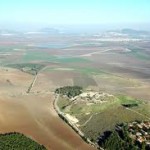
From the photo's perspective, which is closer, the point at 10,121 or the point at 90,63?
the point at 10,121

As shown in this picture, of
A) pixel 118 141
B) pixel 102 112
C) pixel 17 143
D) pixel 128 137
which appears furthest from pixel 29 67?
pixel 17 143

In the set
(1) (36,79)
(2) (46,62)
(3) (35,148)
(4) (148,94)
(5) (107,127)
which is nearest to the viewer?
(3) (35,148)

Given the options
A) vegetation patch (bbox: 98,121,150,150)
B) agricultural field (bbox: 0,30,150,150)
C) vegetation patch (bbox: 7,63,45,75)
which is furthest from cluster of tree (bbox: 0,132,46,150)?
vegetation patch (bbox: 7,63,45,75)

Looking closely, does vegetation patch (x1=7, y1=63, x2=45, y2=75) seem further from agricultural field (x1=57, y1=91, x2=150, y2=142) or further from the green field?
the green field

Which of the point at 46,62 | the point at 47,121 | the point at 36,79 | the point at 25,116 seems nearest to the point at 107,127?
the point at 47,121

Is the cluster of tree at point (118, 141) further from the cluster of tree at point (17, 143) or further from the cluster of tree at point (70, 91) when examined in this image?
the cluster of tree at point (70, 91)

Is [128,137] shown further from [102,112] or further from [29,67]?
[29,67]

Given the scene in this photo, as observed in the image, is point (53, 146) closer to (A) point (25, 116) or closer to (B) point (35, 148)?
(B) point (35, 148)
